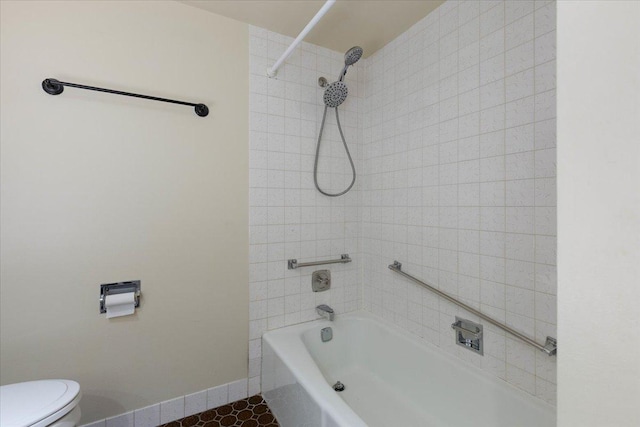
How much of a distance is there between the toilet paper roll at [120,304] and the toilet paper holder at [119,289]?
0.07 feet

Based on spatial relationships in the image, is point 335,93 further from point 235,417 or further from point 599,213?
point 235,417

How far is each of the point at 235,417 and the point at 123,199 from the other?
4.38 feet

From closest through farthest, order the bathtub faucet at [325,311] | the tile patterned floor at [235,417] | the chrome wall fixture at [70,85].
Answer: the chrome wall fixture at [70,85] → the tile patterned floor at [235,417] → the bathtub faucet at [325,311]

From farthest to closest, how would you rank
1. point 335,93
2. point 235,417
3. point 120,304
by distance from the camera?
point 335,93 < point 235,417 < point 120,304

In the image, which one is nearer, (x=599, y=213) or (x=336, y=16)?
(x=599, y=213)

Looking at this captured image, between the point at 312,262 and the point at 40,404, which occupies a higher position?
the point at 312,262

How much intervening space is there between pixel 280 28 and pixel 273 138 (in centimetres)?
69

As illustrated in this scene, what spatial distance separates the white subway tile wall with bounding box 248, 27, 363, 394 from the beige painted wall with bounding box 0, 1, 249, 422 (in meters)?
0.08

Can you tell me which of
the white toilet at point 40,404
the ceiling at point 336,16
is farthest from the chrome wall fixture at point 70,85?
the white toilet at point 40,404

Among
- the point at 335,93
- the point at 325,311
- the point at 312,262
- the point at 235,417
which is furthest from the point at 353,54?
the point at 235,417

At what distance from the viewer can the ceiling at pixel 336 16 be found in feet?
5.16

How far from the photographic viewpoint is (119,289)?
146 centimetres

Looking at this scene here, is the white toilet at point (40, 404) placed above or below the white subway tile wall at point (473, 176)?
below

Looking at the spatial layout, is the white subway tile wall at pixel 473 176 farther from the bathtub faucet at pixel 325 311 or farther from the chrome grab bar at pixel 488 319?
the bathtub faucet at pixel 325 311
